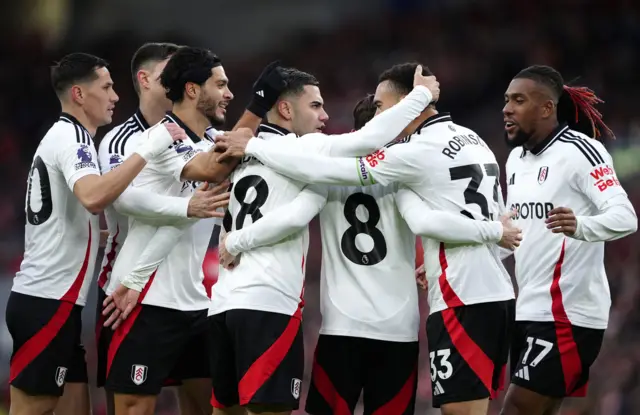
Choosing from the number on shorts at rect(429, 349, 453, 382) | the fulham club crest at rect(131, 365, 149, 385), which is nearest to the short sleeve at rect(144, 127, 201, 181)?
the fulham club crest at rect(131, 365, 149, 385)

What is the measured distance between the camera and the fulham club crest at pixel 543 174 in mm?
6191

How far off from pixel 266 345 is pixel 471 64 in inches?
375

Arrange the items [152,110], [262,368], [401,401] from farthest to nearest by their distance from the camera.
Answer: [152,110]
[401,401]
[262,368]

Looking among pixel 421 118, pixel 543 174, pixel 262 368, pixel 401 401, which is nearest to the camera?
pixel 262 368

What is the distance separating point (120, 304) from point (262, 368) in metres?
1.03

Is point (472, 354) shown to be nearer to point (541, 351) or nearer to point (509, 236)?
point (509, 236)

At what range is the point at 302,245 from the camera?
17.8 ft

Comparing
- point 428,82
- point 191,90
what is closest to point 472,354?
point 428,82

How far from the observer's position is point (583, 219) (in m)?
5.76

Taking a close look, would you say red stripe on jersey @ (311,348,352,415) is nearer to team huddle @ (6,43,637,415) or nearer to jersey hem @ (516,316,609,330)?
team huddle @ (6,43,637,415)

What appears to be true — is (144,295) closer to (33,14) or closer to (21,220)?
(21,220)

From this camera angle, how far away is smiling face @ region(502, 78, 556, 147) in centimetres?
634

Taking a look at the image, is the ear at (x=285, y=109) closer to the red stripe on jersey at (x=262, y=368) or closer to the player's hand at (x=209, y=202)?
the player's hand at (x=209, y=202)

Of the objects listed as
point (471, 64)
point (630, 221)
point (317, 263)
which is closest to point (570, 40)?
point (471, 64)
